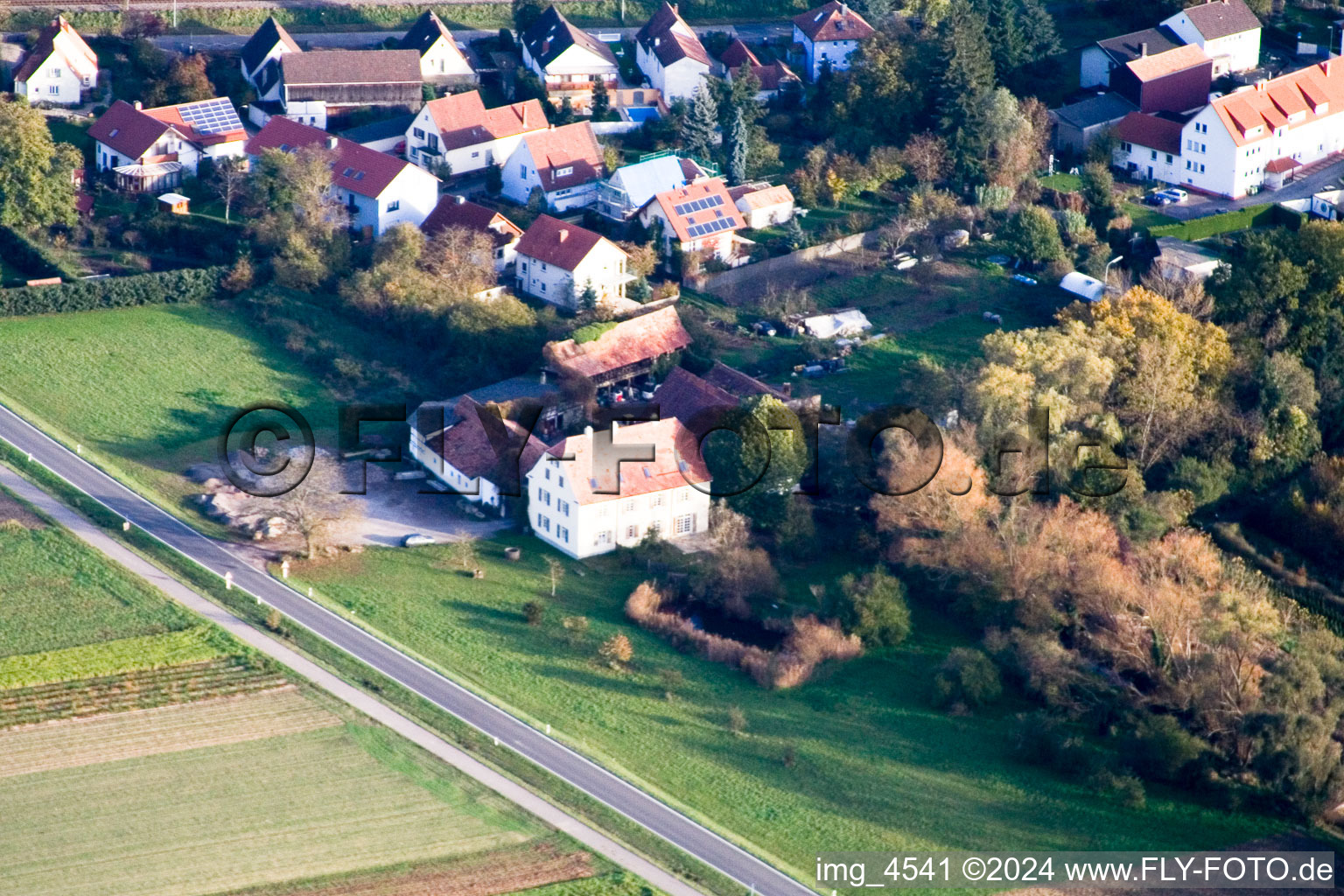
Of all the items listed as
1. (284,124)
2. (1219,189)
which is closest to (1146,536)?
(1219,189)

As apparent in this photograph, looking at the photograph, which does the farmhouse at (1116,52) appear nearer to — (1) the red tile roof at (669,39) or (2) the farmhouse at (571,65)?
(1) the red tile roof at (669,39)

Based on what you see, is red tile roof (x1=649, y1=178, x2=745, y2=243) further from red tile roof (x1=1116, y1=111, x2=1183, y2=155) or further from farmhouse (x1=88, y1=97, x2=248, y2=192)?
farmhouse (x1=88, y1=97, x2=248, y2=192)

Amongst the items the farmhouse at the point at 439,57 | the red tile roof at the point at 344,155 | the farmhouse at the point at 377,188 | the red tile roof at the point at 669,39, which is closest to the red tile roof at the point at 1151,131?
the red tile roof at the point at 669,39

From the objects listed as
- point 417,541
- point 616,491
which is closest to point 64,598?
point 417,541

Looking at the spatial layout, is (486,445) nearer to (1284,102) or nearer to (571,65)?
(571,65)

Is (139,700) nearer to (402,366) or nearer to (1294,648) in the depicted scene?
(402,366)

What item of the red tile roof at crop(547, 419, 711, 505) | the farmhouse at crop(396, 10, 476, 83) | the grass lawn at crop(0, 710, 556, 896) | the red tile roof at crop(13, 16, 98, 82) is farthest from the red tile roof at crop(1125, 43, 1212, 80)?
the grass lawn at crop(0, 710, 556, 896)

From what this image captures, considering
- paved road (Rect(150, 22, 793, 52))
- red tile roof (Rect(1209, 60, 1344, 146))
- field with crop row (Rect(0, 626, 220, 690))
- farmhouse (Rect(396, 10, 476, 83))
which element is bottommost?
field with crop row (Rect(0, 626, 220, 690))
